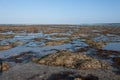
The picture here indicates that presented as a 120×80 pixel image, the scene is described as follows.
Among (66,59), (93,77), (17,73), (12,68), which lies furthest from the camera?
(66,59)

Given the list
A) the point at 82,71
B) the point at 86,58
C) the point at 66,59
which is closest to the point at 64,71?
the point at 82,71

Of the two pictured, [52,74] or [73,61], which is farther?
[73,61]

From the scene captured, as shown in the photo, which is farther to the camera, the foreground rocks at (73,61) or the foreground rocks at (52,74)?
the foreground rocks at (73,61)

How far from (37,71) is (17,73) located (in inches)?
67.8

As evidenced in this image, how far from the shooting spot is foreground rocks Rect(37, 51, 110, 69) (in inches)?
681

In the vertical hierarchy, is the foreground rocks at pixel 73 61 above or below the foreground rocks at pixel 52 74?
above

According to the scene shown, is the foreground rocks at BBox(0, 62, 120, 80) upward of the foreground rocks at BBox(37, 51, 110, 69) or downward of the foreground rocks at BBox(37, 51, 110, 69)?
downward

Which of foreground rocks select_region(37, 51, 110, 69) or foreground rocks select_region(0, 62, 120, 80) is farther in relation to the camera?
foreground rocks select_region(37, 51, 110, 69)

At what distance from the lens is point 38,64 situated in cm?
1880

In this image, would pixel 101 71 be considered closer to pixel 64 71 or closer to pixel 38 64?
pixel 64 71

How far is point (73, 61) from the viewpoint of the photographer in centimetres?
1859

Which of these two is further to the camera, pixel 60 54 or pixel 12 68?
pixel 60 54

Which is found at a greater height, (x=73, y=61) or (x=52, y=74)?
(x=73, y=61)

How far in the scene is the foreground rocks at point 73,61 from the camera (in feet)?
56.7
